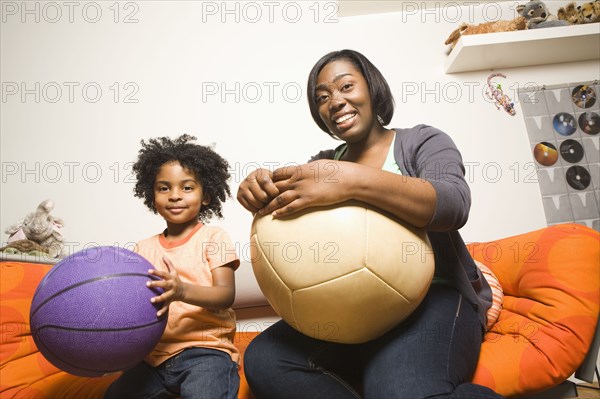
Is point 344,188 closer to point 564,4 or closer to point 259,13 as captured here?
point 259,13

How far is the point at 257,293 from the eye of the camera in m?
1.87

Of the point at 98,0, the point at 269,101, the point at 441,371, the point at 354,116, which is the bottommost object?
the point at 441,371

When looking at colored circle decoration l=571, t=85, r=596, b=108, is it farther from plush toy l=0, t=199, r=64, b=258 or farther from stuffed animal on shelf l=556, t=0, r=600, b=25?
plush toy l=0, t=199, r=64, b=258

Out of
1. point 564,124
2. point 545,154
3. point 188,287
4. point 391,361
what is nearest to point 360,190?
point 391,361

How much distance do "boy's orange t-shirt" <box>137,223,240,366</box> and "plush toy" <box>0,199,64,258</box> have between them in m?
1.06

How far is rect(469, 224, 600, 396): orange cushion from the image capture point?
1.07m

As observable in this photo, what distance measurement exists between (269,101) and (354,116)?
50.0 inches

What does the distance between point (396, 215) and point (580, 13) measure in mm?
2058

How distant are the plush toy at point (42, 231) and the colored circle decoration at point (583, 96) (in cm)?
299

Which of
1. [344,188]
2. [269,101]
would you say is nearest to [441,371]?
[344,188]

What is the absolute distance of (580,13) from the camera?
212 centimetres

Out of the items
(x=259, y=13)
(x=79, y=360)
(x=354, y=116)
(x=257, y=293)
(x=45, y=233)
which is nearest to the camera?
(x=79, y=360)

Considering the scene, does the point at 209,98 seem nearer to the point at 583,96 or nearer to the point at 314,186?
the point at 314,186

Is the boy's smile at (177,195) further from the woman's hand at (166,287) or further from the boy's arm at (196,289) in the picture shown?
the woman's hand at (166,287)
